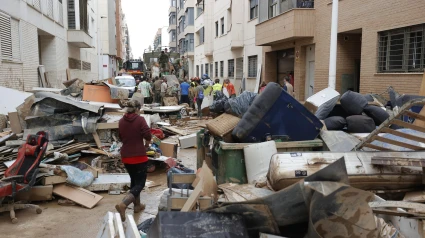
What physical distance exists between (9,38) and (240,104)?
31.3ft

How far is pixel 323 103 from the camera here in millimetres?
6250

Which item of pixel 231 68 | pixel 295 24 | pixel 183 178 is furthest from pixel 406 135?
pixel 231 68

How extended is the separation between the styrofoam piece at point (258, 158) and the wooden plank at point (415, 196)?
154 cm

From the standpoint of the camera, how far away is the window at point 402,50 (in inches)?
402

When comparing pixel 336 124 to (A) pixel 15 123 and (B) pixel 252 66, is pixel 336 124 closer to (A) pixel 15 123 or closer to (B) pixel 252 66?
(A) pixel 15 123

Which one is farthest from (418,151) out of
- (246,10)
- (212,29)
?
(212,29)

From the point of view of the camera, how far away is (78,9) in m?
22.7

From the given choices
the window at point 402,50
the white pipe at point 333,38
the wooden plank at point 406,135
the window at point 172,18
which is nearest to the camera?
the wooden plank at point 406,135

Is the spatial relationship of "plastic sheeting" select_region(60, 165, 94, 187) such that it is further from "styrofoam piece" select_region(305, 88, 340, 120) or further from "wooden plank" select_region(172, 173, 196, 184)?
"styrofoam piece" select_region(305, 88, 340, 120)

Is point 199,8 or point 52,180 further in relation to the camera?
point 199,8

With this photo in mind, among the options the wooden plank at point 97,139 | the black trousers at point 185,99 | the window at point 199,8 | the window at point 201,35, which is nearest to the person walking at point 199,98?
the black trousers at point 185,99

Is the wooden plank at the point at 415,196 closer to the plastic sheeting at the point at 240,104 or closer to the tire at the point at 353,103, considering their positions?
the tire at the point at 353,103

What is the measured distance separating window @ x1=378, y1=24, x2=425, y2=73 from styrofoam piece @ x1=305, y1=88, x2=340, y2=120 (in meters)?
4.99

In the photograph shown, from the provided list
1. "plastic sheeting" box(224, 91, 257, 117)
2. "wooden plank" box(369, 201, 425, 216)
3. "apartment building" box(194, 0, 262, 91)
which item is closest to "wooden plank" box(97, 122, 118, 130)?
"plastic sheeting" box(224, 91, 257, 117)
